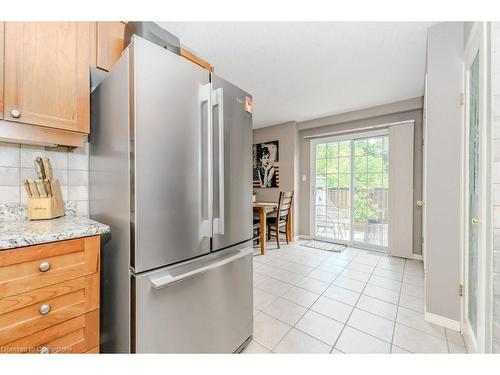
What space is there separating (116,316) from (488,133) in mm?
1962

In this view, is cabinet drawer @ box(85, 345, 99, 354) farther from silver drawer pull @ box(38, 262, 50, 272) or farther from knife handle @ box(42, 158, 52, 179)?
knife handle @ box(42, 158, 52, 179)

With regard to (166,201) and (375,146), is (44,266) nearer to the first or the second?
(166,201)

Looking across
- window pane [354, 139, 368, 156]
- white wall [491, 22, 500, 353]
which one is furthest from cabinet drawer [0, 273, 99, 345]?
window pane [354, 139, 368, 156]

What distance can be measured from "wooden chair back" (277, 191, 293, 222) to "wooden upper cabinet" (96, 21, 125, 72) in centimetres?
298

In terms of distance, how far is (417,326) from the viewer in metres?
1.73

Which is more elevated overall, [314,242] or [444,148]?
[444,148]

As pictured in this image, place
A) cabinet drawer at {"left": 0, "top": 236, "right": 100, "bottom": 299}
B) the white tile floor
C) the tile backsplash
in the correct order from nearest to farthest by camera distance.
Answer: cabinet drawer at {"left": 0, "top": 236, "right": 100, "bottom": 299}, the tile backsplash, the white tile floor

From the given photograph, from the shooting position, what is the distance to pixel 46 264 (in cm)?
85

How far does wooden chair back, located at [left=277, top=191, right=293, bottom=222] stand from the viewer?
12.7 ft

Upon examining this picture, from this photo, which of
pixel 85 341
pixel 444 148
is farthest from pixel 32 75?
pixel 444 148

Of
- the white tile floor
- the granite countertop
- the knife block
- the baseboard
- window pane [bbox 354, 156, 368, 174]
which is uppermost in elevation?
window pane [bbox 354, 156, 368, 174]

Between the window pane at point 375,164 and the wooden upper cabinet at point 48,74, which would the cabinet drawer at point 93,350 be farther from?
the window pane at point 375,164
